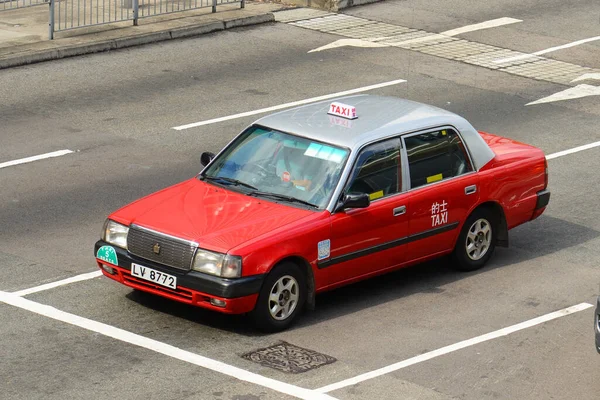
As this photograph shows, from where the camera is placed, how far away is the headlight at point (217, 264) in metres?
9.80

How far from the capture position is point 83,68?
1903 centimetres

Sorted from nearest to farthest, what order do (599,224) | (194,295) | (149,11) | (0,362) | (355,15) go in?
(0,362) → (194,295) → (599,224) → (149,11) → (355,15)

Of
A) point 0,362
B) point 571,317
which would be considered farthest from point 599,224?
point 0,362

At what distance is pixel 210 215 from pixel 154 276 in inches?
27.1

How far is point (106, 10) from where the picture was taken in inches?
858

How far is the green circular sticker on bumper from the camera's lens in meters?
10.4

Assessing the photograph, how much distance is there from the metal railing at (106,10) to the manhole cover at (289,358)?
37.9 feet

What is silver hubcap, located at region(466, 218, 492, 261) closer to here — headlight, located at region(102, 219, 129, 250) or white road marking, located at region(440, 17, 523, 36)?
headlight, located at region(102, 219, 129, 250)

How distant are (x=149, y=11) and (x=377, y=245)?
39.8 feet

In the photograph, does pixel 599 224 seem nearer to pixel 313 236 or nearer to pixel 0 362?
pixel 313 236

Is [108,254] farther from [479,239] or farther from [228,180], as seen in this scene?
[479,239]

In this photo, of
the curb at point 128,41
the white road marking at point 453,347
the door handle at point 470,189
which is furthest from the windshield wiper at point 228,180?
the curb at point 128,41

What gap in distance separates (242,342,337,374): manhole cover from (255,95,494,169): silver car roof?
195 cm

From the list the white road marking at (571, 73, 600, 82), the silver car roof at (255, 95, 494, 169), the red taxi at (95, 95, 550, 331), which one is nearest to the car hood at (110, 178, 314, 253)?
the red taxi at (95, 95, 550, 331)
